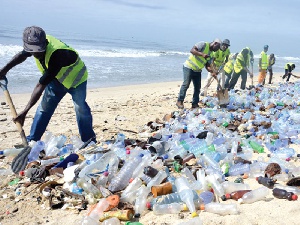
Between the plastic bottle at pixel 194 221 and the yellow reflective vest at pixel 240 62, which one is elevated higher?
the yellow reflective vest at pixel 240 62

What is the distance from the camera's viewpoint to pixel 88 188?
10.7 feet

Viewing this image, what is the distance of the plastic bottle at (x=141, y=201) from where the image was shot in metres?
2.96

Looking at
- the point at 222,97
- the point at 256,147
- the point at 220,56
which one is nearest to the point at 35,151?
the point at 256,147

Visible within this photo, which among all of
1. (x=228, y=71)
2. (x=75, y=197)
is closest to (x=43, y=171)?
(x=75, y=197)

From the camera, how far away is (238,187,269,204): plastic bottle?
308 centimetres

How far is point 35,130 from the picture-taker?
4773 millimetres

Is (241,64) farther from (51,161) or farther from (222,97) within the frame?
(51,161)

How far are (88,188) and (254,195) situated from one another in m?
1.67

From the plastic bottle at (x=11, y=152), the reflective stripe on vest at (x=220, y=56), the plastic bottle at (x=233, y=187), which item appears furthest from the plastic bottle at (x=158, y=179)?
the reflective stripe on vest at (x=220, y=56)

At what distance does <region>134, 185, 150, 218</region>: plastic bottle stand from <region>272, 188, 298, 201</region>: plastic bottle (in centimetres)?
128

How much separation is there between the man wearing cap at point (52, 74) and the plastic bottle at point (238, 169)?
2.17 m

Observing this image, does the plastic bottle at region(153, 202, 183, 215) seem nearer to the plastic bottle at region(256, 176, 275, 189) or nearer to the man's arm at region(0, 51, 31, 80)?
the plastic bottle at region(256, 176, 275, 189)

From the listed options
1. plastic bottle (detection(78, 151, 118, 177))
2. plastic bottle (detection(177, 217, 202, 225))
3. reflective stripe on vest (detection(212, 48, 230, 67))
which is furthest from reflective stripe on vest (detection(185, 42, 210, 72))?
plastic bottle (detection(177, 217, 202, 225))

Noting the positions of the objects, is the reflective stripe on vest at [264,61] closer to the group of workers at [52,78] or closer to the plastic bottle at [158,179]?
the group of workers at [52,78]
